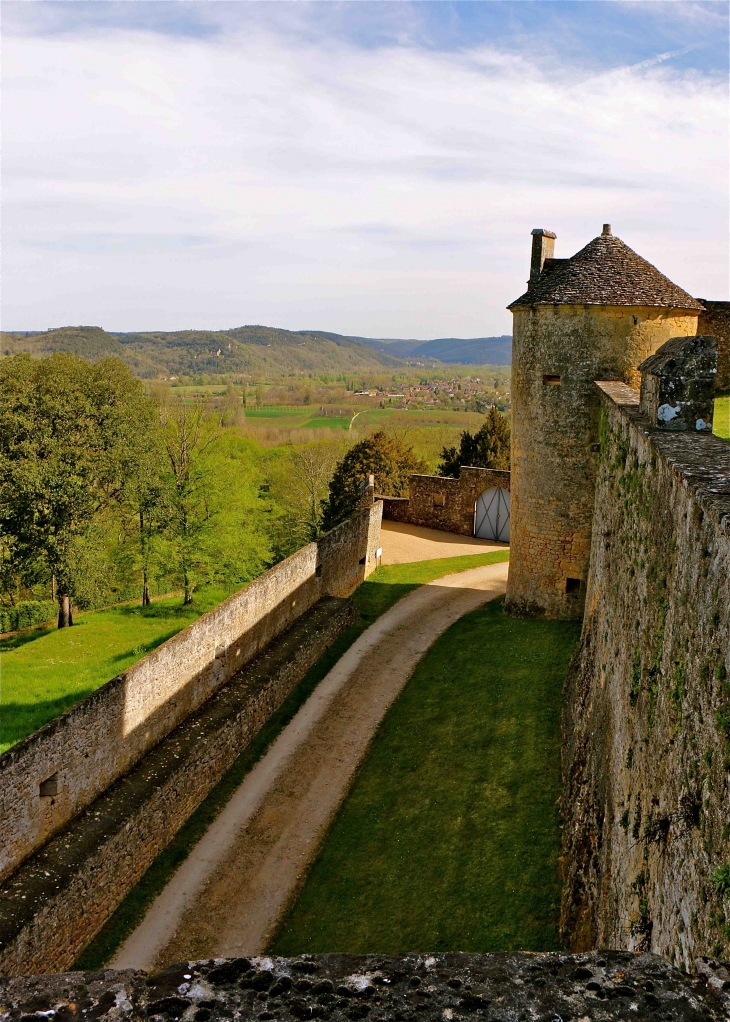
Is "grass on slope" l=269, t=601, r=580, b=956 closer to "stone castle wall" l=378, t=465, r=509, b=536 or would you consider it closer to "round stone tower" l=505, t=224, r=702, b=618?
"round stone tower" l=505, t=224, r=702, b=618

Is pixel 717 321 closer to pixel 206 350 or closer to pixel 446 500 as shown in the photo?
pixel 446 500

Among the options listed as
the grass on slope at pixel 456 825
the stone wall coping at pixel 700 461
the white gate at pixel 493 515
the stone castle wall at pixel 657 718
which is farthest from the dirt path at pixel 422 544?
the stone wall coping at pixel 700 461

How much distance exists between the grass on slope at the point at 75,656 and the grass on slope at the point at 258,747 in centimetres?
445

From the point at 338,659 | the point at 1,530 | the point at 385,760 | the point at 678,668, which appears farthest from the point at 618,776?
the point at 1,530

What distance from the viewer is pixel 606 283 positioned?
48.9ft

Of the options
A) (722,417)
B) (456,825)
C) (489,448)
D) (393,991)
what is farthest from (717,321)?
(393,991)

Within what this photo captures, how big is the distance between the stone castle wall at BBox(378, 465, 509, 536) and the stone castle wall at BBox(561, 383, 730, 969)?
1685 centimetres

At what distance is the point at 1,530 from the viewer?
25328 millimetres

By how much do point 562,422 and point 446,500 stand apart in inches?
534

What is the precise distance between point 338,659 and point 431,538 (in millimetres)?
10820

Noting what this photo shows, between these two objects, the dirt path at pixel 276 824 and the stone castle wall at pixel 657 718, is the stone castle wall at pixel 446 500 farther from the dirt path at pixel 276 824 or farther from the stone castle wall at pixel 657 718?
the stone castle wall at pixel 657 718

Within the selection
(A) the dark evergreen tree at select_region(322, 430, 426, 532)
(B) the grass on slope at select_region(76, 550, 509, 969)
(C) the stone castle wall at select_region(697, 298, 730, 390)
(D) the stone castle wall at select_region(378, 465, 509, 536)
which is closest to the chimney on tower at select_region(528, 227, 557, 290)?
(C) the stone castle wall at select_region(697, 298, 730, 390)

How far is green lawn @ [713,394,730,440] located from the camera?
13.5m

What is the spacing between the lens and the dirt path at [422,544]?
2597cm
